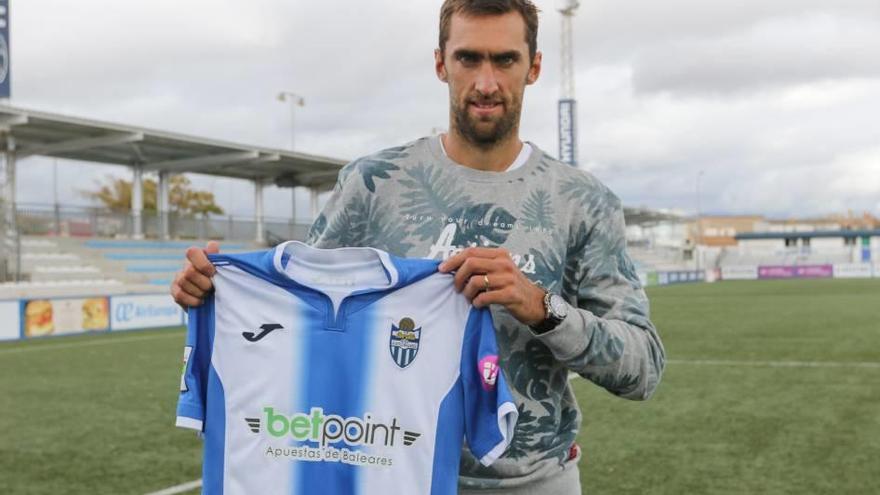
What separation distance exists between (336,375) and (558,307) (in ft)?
2.02

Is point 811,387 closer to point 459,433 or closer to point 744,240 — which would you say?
point 459,433

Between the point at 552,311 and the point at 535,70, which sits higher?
the point at 535,70

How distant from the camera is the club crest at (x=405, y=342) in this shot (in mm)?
2133

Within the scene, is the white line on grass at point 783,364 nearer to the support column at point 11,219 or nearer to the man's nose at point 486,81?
the man's nose at point 486,81

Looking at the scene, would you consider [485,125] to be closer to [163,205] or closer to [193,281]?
[193,281]

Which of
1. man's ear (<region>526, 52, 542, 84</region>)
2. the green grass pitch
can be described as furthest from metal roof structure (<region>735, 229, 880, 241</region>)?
man's ear (<region>526, 52, 542, 84</region>)

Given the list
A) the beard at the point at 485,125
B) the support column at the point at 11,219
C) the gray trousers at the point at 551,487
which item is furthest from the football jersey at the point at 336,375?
the support column at the point at 11,219

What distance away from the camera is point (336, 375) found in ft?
6.97

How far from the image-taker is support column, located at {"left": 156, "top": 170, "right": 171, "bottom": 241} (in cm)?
3083

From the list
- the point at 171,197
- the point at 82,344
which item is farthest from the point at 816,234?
the point at 82,344

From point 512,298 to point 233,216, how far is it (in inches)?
1253

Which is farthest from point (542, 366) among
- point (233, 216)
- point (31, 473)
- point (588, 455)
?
point (233, 216)

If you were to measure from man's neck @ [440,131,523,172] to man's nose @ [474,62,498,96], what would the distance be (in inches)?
5.3

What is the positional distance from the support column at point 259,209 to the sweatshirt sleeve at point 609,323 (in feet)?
109
